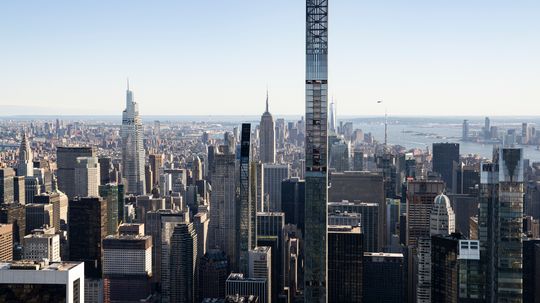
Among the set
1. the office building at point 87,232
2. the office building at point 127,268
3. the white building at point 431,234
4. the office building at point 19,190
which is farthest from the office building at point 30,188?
the white building at point 431,234

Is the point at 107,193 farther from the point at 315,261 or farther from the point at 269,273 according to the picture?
the point at 315,261

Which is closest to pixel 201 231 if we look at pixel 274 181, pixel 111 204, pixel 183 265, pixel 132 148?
pixel 111 204

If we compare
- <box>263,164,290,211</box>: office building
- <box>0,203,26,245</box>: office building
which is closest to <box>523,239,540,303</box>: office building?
<box>263,164,290,211</box>: office building

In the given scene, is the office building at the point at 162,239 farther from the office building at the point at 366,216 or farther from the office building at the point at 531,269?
the office building at the point at 531,269

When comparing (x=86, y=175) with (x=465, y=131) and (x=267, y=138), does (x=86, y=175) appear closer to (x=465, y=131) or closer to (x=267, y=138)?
(x=267, y=138)

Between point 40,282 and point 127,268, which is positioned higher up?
point 40,282

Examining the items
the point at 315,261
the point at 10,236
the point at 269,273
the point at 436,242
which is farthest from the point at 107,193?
the point at 315,261
